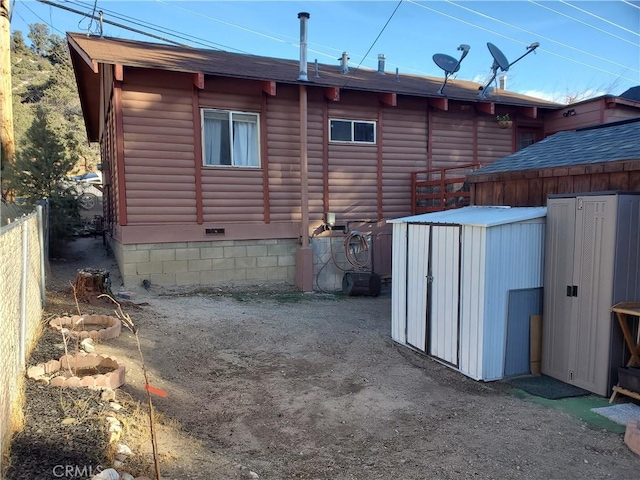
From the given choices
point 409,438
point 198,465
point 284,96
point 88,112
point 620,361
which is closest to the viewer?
point 198,465

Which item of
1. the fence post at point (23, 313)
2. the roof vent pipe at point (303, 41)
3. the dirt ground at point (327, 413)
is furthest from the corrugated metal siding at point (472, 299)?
the roof vent pipe at point (303, 41)

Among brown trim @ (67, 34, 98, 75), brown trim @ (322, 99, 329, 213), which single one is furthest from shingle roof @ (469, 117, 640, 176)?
brown trim @ (67, 34, 98, 75)

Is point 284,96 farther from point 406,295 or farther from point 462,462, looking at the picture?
point 462,462

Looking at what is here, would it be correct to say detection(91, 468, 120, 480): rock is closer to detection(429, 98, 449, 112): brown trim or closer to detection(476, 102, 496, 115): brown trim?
detection(429, 98, 449, 112): brown trim

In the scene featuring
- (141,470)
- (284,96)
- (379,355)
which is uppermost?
(284,96)

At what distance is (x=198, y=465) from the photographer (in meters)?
3.12

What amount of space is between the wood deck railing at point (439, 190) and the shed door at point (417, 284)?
11.6 ft

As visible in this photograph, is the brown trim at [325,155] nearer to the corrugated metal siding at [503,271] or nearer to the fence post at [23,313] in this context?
the corrugated metal siding at [503,271]

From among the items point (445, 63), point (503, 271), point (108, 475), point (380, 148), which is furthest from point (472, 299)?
point (445, 63)

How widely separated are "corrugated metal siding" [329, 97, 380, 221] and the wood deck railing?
1066 millimetres

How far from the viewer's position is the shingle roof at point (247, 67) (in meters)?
8.84

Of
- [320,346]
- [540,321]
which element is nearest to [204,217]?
[320,346]

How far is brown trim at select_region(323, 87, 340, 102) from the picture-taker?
396 inches

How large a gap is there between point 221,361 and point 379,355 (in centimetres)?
206
